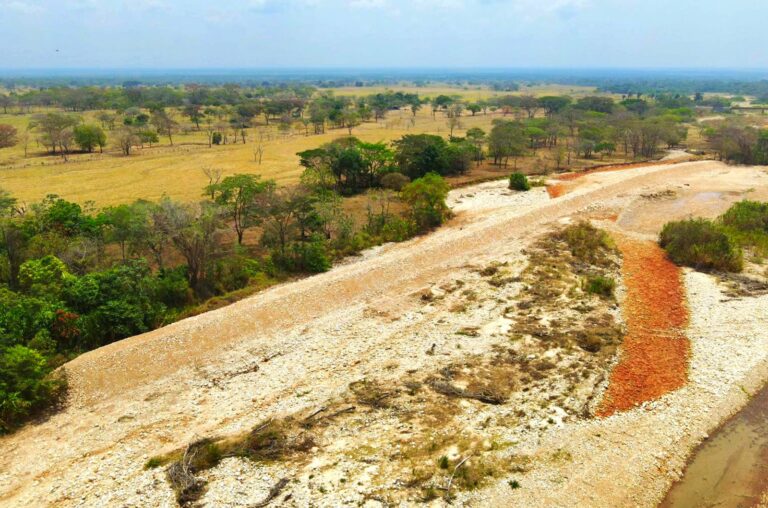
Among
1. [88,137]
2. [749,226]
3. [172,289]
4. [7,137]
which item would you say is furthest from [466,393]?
[7,137]

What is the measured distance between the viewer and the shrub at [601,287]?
28.3 m

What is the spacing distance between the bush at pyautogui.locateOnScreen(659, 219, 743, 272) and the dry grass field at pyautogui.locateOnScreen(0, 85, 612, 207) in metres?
32.7

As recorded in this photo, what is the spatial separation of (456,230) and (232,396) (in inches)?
954

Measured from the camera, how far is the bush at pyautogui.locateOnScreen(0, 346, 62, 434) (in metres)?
18.0

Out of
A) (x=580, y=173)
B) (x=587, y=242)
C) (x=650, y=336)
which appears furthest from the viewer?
(x=580, y=173)

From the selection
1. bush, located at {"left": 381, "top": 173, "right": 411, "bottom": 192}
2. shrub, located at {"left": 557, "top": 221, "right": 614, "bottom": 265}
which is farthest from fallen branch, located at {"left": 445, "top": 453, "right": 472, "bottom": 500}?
bush, located at {"left": 381, "top": 173, "right": 411, "bottom": 192}

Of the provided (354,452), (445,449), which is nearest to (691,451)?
(445,449)

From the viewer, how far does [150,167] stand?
63.8 metres

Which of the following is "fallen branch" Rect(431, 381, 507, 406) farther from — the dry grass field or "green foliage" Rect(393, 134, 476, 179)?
the dry grass field

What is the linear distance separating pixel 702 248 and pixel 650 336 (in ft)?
38.8

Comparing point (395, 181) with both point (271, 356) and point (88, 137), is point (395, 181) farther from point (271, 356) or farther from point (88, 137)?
point (88, 137)

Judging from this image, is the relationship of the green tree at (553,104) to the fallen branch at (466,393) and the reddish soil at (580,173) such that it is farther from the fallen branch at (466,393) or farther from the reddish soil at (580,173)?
the fallen branch at (466,393)

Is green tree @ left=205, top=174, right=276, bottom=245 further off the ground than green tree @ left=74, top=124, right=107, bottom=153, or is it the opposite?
green tree @ left=74, top=124, right=107, bottom=153

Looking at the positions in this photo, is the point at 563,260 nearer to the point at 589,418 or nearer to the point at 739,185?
the point at 589,418
